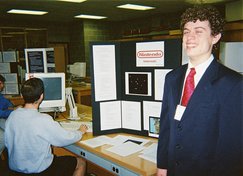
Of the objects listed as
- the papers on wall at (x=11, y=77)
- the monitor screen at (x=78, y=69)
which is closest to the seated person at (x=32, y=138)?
the papers on wall at (x=11, y=77)

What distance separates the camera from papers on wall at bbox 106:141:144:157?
5.29 feet

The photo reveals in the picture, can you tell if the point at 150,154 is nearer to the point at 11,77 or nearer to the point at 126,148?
the point at 126,148

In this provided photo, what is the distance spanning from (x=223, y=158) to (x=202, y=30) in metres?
0.60

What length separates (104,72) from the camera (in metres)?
1.96

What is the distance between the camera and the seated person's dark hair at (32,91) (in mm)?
1736

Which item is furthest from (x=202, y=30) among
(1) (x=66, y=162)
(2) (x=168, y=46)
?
(1) (x=66, y=162)

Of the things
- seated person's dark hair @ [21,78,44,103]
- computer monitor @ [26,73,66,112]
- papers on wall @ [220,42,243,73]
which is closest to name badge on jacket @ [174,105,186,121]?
seated person's dark hair @ [21,78,44,103]

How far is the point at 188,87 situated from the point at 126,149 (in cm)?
67

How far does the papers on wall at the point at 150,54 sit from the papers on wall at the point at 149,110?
0.96 feet

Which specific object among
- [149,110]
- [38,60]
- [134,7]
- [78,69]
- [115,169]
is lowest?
[115,169]

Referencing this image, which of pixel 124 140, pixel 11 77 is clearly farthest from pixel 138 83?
pixel 11 77

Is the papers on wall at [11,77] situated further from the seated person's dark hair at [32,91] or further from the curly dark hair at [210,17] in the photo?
the curly dark hair at [210,17]

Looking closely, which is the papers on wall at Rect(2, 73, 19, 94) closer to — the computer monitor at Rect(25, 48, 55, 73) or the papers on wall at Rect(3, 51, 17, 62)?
the papers on wall at Rect(3, 51, 17, 62)

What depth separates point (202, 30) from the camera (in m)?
1.18
